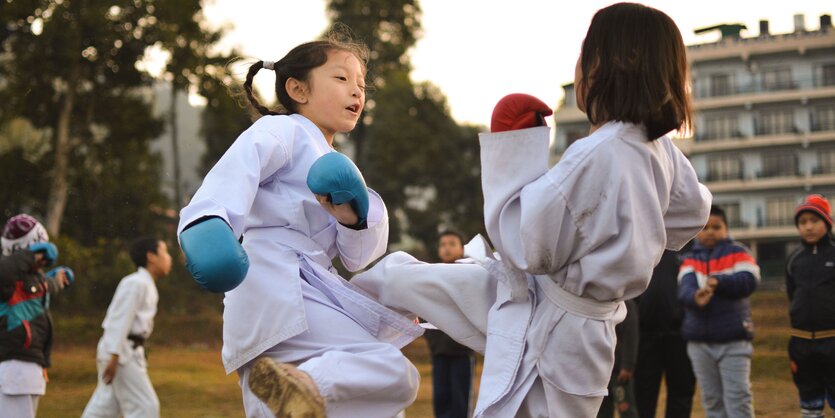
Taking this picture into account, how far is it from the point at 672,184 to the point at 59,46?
19627 mm

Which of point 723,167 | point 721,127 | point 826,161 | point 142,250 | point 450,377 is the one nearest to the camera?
point 142,250

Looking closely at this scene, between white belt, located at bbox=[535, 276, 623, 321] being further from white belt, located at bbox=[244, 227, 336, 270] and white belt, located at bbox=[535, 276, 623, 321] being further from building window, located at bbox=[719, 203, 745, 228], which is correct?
building window, located at bbox=[719, 203, 745, 228]

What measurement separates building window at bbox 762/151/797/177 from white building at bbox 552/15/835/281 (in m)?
0.04

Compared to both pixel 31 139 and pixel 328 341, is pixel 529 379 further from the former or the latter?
pixel 31 139

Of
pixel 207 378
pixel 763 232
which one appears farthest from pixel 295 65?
pixel 763 232

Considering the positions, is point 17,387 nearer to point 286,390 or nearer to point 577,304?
point 286,390

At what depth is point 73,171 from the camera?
22.2 metres

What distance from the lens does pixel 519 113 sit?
3121mm

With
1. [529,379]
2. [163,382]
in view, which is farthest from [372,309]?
[163,382]

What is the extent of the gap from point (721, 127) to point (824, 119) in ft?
13.1

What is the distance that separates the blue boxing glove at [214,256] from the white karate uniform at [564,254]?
2.61 ft

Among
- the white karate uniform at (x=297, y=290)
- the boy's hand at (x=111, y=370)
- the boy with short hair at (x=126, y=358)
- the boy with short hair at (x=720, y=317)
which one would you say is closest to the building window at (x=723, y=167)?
the boy with short hair at (x=720, y=317)

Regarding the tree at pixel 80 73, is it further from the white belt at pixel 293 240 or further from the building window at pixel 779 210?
the building window at pixel 779 210

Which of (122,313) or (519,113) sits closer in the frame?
(519,113)
